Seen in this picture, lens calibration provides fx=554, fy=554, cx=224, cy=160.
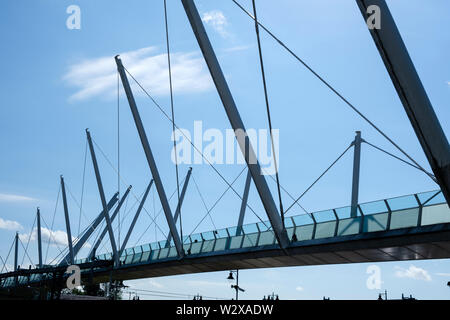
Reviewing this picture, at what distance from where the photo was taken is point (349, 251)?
96.2 feet

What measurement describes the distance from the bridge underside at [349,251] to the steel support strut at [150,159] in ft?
6.76

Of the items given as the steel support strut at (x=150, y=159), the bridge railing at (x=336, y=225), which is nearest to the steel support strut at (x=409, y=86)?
the bridge railing at (x=336, y=225)

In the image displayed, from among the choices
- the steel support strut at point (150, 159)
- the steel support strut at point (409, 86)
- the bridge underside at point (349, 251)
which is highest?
the steel support strut at point (150, 159)

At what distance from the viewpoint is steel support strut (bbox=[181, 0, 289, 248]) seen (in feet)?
102

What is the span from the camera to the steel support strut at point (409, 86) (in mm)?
17703

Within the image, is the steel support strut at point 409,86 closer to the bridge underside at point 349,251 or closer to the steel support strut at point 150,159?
the bridge underside at point 349,251

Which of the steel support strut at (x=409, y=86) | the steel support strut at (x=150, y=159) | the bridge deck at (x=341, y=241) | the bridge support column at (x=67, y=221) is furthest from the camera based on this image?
the bridge support column at (x=67, y=221)

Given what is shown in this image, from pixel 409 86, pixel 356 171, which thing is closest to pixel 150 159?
pixel 356 171

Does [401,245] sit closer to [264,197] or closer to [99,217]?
[264,197]

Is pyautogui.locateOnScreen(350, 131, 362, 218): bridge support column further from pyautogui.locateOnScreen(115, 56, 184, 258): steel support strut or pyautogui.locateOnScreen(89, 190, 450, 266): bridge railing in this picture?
pyautogui.locateOnScreen(115, 56, 184, 258): steel support strut

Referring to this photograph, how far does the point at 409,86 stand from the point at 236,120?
15.3 meters

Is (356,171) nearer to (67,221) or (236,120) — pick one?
(236,120)

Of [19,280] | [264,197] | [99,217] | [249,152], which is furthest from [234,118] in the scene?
[19,280]
